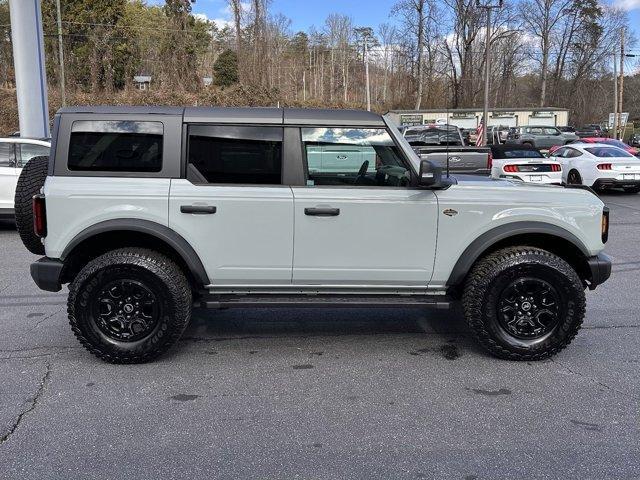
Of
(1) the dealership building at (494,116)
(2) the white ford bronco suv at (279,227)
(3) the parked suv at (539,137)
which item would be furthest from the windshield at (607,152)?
(1) the dealership building at (494,116)

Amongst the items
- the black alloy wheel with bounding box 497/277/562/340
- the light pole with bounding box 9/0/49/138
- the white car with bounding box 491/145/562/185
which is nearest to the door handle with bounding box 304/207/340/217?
the black alloy wheel with bounding box 497/277/562/340

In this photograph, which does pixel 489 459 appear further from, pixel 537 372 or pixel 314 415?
pixel 537 372


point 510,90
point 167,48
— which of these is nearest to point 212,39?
point 167,48

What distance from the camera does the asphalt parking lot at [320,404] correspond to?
300 cm

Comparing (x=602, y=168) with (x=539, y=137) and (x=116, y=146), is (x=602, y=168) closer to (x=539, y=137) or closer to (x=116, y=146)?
(x=116, y=146)

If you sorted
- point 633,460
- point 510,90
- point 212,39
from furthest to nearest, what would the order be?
point 510,90, point 212,39, point 633,460

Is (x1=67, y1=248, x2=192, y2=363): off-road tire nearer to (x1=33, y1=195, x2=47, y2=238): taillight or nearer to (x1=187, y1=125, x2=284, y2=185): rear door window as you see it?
(x1=33, y1=195, x2=47, y2=238): taillight

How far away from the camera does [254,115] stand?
4.26m

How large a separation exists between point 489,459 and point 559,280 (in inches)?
69.2

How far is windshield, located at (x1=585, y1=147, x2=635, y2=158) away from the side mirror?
14.3 m

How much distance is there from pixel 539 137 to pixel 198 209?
37.7m

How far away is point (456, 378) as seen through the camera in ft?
13.5

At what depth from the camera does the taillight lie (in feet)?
13.5

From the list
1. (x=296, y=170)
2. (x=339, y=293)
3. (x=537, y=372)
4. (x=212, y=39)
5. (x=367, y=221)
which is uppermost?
(x=212, y=39)
